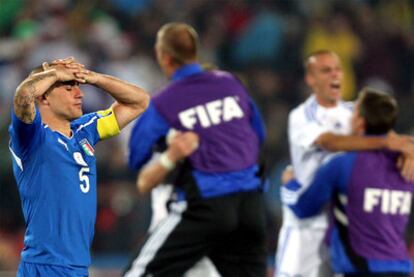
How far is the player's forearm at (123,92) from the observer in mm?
5383

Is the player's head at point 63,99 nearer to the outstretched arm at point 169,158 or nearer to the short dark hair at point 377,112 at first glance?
the outstretched arm at point 169,158

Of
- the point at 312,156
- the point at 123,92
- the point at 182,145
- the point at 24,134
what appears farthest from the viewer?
the point at 312,156

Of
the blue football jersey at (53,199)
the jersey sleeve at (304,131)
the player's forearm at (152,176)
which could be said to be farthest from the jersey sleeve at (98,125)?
the jersey sleeve at (304,131)

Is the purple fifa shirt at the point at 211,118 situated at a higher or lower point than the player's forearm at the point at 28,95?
lower

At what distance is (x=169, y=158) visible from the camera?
698 centimetres

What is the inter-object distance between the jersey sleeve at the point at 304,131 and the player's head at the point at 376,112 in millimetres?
423

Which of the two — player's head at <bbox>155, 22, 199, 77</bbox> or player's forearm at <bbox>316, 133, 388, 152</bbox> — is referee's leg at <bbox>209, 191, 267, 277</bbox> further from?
player's head at <bbox>155, 22, 199, 77</bbox>

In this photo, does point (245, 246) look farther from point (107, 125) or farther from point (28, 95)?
point (28, 95)

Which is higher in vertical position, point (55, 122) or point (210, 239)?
point (55, 122)

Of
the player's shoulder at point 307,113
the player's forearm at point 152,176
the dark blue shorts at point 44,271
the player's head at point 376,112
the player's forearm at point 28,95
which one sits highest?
the player's forearm at point 28,95

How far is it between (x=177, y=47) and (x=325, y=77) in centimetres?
101

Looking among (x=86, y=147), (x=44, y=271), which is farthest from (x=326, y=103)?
(x=44, y=271)

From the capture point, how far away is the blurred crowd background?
11.1 meters

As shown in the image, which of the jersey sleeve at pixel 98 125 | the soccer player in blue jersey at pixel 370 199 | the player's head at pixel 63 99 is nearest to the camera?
the player's head at pixel 63 99
